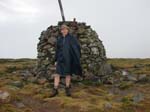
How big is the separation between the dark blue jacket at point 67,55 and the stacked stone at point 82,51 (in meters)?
4.08

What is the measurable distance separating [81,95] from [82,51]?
525 cm

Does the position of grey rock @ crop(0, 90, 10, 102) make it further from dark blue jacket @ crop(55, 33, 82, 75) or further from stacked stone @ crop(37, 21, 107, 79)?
stacked stone @ crop(37, 21, 107, 79)

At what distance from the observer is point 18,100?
21.2 m

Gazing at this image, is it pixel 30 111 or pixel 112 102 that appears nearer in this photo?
pixel 30 111

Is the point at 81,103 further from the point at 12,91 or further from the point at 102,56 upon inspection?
the point at 102,56

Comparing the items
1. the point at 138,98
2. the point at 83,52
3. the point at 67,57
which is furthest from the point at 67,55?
the point at 83,52

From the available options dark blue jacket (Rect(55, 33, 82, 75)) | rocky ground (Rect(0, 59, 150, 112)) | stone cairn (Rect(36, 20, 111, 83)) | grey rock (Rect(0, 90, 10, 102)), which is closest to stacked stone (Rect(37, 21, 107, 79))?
stone cairn (Rect(36, 20, 111, 83))

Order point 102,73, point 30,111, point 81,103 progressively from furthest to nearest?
point 102,73, point 81,103, point 30,111

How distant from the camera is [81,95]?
22.9 meters

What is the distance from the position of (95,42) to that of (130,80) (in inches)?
144

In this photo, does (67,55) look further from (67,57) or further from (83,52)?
(83,52)

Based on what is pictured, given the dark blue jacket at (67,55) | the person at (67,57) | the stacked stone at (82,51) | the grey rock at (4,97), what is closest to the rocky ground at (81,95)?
the grey rock at (4,97)

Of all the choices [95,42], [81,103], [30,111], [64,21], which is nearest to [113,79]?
[95,42]

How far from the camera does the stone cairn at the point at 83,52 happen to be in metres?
27.2
